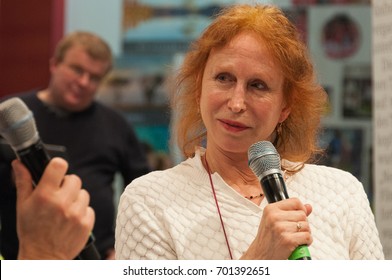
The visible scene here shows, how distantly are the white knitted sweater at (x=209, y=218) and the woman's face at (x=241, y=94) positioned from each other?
0.13 m

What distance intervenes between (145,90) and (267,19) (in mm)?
2144

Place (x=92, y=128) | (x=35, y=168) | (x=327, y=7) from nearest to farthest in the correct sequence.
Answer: (x=35, y=168) → (x=92, y=128) → (x=327, y=7)

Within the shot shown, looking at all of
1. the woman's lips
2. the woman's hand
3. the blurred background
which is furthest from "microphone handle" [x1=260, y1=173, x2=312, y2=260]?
the blurred background

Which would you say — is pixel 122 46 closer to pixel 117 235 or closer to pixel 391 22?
pixel 391 22

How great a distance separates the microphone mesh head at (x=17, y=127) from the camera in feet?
3.83

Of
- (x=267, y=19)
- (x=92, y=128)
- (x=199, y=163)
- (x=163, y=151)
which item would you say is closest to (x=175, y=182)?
(x=199, y=163)

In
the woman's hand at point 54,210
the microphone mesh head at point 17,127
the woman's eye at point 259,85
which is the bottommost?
the woman's hand at point 54,210

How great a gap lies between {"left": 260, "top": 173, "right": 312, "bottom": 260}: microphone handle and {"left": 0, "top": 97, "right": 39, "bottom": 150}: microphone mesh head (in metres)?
0.42

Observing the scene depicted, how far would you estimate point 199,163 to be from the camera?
1524mm

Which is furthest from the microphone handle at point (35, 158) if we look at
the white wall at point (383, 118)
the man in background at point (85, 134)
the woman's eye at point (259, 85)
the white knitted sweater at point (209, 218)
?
the white wall at point (383, 118)

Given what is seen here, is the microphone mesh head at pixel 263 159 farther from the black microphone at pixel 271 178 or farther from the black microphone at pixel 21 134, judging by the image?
the black microphone at pixel 21 134

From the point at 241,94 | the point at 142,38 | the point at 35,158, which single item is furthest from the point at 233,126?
the point at 142,38
